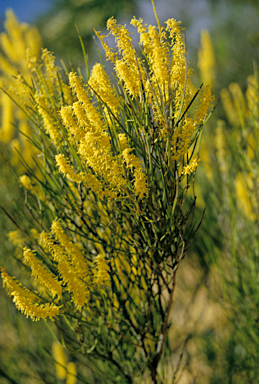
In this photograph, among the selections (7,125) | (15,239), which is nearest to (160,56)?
(15,239)

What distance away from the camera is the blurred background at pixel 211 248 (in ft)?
2.67

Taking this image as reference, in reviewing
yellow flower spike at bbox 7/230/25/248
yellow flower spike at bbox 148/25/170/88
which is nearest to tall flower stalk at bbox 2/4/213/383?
yellow flower spike at bbox 148/25/170/88

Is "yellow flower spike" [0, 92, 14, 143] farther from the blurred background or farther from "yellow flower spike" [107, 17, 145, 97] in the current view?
"yellow flower spike" [107, 17, 145, 97]

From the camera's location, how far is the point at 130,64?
1.22 ft

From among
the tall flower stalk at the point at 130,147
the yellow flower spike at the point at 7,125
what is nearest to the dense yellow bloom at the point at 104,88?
the tall flower stalk at the point at 130,147

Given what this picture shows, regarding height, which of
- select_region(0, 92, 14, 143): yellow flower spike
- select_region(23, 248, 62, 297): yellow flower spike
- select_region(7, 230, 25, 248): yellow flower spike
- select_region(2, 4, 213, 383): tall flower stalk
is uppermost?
Result: select_region(0, 92, 14, 143): yellow flower spike

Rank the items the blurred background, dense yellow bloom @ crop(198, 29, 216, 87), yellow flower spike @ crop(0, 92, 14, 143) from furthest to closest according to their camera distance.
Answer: dense yellow bloom @ crop(198, 29, 216, 87) < yellow flower spike @ crop(0, 92, 14, 143) < the blurred background

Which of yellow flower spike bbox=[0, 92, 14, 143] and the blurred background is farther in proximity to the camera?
yellow flower spike bbox=[0, 92, 14, 143]

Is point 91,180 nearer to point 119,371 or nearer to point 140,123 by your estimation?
point 140,123

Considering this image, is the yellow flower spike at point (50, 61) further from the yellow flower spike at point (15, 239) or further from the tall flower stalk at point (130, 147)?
the yellow flower spike at point (15, 239)

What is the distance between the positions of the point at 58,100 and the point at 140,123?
0.72ft

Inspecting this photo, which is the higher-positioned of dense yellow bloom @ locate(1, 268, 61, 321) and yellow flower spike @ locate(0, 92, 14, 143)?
yellow flower spike @ locate(0, 92, 14, 143)

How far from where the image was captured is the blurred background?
814 millimetres

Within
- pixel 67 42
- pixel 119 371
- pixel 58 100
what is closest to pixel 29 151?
pixel 58 100
